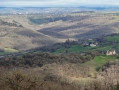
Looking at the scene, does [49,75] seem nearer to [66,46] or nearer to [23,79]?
[23,79]

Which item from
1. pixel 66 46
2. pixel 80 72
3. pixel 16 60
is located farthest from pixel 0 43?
pixel 80 72

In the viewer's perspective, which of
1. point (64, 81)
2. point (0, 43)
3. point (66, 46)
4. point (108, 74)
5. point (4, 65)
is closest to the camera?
point (64, 81)

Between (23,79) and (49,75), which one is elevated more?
(23,79)

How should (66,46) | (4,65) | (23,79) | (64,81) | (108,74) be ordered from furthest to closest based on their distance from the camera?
(66,46), (4,65), (108,74), (64,81), (23,79)

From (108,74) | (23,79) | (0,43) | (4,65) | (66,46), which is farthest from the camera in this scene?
(0,43)

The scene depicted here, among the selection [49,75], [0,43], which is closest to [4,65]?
[49,75]

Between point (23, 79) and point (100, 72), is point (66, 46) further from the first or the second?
point (23, 79)

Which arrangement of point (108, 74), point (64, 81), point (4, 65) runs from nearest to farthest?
1. point (64, 81)
2. point (108, 74)
3. point (4, 65)

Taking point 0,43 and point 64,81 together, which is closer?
point 64,81

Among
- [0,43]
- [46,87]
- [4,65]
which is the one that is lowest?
[0,43]
